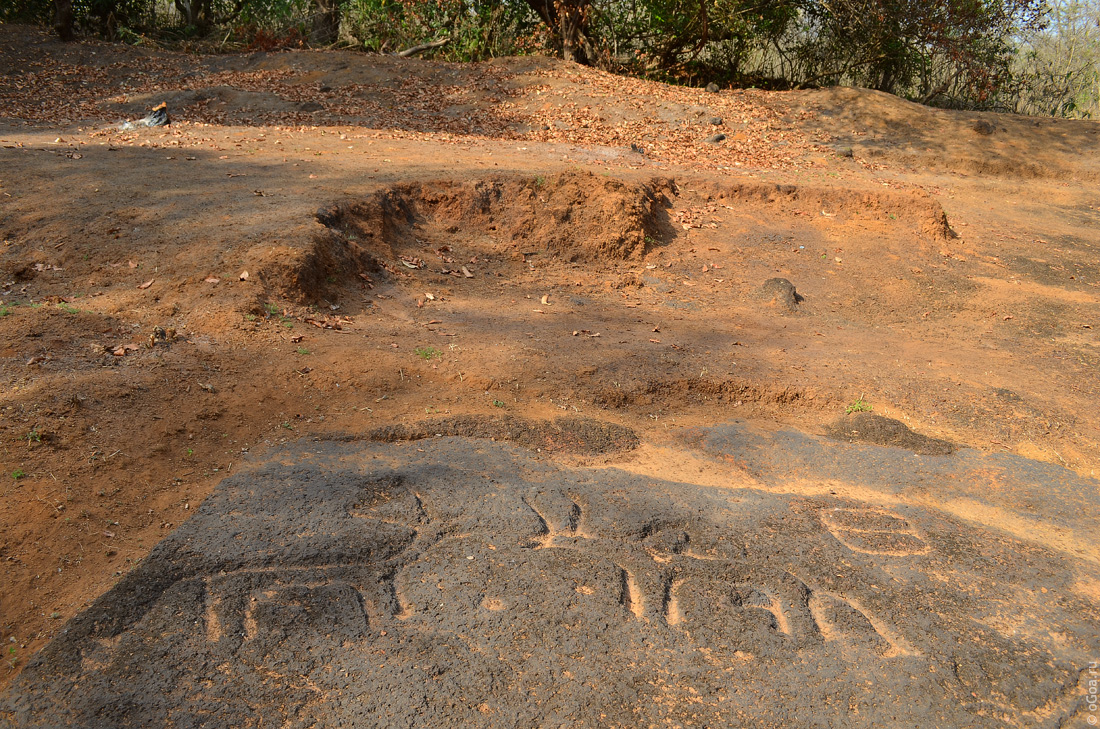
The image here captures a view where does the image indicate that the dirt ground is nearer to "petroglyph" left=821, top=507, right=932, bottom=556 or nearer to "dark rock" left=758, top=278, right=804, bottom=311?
"dark rock" left=758, top=278, right=804, bottom=311

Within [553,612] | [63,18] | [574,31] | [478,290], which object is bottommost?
[553,612]

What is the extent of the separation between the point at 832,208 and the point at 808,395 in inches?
177

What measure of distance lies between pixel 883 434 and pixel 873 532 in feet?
4.26

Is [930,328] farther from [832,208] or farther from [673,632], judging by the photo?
[673,632]

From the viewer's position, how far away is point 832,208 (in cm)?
917

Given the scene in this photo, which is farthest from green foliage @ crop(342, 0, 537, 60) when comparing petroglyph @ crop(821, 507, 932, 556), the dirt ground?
petroglyph @ crop(821, 507, 932, 556)

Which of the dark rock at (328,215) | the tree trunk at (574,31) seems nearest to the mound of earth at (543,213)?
the dark rock at (328,215)

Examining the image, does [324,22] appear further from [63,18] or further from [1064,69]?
[1064,69]

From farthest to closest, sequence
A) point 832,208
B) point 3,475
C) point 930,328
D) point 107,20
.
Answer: point 107,20
point 832,208
point 930,328
point 3,475

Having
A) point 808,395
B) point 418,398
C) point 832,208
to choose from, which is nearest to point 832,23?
point 832,208

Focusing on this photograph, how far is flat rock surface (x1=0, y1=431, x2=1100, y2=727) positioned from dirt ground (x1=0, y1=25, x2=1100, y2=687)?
350mm

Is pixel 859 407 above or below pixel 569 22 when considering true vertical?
below

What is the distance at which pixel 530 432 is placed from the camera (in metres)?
4.59

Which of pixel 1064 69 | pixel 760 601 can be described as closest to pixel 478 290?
pixel 760 601
